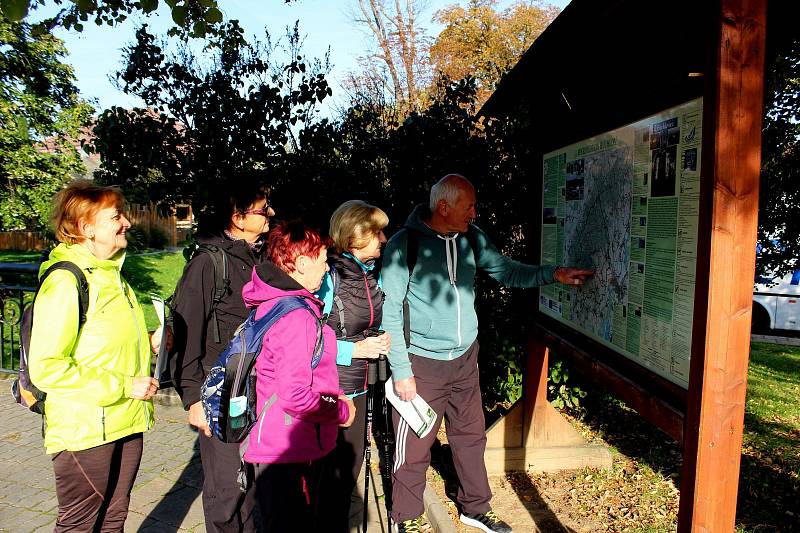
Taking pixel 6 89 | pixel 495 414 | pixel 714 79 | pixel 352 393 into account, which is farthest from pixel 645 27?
pixel 6 89

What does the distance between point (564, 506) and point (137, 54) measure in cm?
504

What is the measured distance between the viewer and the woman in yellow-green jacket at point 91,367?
250 centimetres

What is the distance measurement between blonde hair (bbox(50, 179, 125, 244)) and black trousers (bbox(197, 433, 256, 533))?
1195 millimetres

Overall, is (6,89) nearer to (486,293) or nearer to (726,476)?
(486,293)

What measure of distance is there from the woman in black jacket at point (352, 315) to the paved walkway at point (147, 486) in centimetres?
73

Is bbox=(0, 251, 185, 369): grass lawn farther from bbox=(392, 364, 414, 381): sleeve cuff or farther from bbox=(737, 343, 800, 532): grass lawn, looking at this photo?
bbox=(737, 343, 800, 532): grass lawn

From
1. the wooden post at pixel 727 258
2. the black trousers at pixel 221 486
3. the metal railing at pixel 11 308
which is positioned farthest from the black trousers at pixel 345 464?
the metal railing at pixel 11 308

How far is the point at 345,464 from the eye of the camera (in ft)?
11.3

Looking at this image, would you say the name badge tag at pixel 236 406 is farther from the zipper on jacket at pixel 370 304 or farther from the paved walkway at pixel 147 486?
the paved walkway at pixel 147 486

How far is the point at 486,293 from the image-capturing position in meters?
5.60

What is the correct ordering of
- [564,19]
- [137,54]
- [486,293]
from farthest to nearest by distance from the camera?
1. [486,293]
2. [137,54]
3. [564,19]

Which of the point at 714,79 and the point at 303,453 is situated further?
the point at 303,453

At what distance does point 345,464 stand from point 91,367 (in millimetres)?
1546

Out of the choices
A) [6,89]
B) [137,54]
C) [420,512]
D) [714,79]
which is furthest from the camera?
[6,89]
